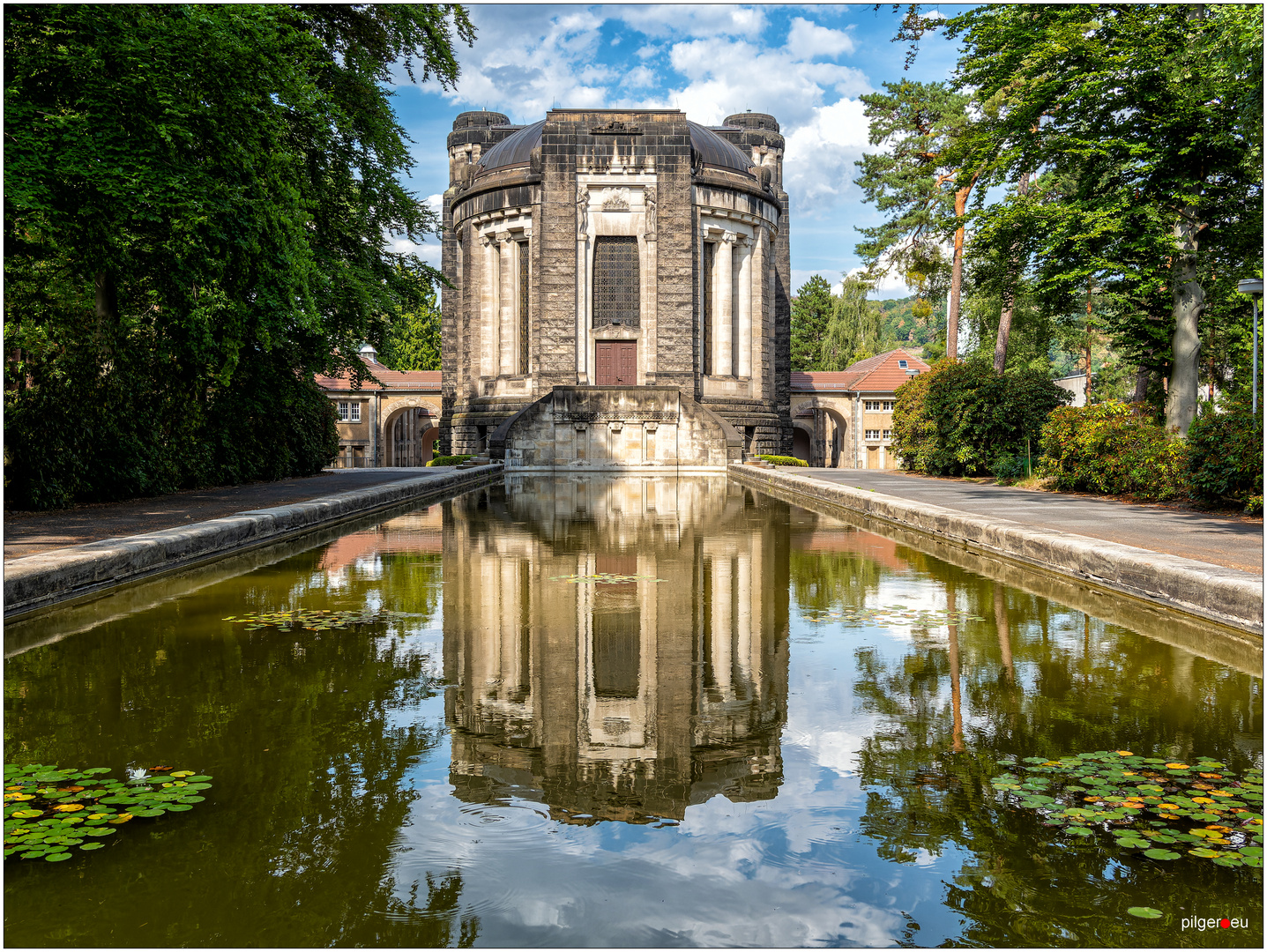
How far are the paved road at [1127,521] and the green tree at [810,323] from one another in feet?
187

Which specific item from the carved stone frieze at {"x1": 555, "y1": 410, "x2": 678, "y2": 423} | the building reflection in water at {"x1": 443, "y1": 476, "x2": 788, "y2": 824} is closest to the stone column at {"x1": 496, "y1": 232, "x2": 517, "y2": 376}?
the carved stone frieze at {"x1": 555, "y1": 410, "x2": 678, "y2": 423}

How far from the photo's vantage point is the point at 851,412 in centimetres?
5653

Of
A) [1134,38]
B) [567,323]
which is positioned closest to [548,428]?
[567,323]

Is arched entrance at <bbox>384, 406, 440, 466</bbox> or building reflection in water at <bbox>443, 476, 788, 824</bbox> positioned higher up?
arched entrance at <bbox>384, 406, 440, 466</bbox>

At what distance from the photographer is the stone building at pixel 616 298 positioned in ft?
109

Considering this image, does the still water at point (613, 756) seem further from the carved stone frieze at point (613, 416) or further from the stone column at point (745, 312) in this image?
the stone column at point (745, 312)

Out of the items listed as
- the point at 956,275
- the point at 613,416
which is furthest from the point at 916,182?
the point at 613,416

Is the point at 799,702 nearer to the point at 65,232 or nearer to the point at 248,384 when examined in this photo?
the point at 65,232

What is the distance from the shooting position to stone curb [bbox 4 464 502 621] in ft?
21.7

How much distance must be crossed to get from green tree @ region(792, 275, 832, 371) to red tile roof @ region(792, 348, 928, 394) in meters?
14.4

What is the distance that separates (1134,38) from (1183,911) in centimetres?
1748

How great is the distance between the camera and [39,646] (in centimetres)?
546

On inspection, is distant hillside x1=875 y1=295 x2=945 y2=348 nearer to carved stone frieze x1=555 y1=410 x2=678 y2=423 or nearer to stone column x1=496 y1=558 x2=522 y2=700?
carved stone frieze x1=555 y1=410 x2=678 y2=423

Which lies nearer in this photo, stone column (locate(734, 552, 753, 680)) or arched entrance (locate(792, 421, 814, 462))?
stone column (locate(734, 552, 753, 680))
